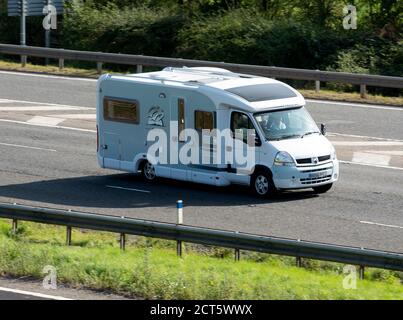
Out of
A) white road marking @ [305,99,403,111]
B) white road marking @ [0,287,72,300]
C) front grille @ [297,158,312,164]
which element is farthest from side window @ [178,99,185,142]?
white road marking @ [305,99,403,111]

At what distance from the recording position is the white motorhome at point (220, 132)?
2241 centimetres

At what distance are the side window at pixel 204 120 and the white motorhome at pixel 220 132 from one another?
2 cm

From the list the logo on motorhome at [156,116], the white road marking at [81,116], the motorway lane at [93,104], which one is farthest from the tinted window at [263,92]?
the white road marking at [81,116]

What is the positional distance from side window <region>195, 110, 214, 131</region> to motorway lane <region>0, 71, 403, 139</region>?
741cm

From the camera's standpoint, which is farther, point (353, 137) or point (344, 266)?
point (353, 137)

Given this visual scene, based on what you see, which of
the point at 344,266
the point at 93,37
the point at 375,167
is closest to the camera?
the point at 344,266

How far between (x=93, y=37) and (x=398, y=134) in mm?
18409

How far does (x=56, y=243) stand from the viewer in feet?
62.4

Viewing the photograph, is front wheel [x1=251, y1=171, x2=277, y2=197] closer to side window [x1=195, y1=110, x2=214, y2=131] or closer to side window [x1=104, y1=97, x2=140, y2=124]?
side window [x1=195, y1=110, x2=214, y2=131]

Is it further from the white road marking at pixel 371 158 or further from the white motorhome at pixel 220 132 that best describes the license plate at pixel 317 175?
the white road marking at pixel 371 158

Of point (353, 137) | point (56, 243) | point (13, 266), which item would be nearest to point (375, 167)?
point (353, 137)

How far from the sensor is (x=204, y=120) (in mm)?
23031
